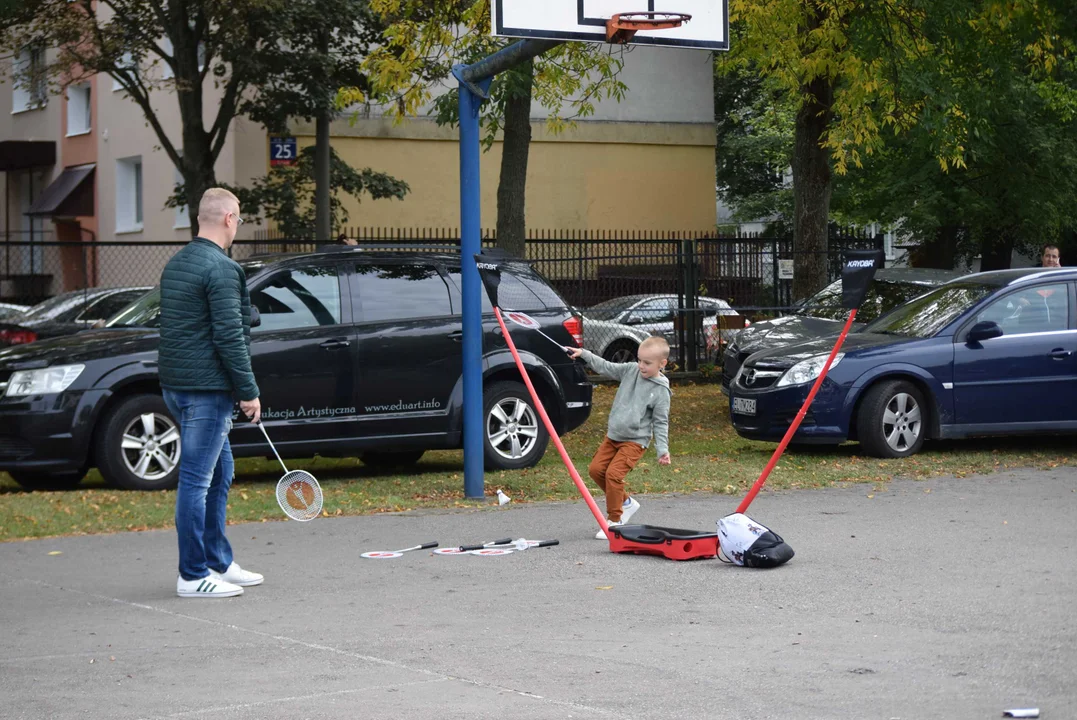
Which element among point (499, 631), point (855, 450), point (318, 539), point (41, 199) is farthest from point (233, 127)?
point (499, 631)

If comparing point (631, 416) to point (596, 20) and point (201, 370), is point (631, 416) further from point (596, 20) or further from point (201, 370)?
point (596, 20)

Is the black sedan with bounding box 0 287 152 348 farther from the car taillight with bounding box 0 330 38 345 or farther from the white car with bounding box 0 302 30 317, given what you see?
the white car with bounding box 0 302 30 317

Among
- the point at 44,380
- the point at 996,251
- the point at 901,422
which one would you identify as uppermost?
the point at 996,251

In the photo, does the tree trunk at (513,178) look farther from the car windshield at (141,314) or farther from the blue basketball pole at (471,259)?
the blue basketball pole at (471,259)

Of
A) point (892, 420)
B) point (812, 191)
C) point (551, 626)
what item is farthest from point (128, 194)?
point (551, 626)

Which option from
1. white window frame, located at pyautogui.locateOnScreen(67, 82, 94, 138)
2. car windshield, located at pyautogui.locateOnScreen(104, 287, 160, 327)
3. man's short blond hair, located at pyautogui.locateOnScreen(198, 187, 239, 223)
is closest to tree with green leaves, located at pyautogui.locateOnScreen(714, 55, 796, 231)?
white window frame, located at pyautogui.locateOnScreen(67, 82, 94, 138)

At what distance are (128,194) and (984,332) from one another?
28.5 metres

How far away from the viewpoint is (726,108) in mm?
47375

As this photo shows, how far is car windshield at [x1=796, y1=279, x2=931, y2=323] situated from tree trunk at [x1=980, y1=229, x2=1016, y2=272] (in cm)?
1597

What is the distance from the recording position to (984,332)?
42.9ft

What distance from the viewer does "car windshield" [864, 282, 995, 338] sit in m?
13.5

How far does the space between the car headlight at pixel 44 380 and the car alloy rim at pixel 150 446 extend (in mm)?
543

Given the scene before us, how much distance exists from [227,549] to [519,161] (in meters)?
12.1

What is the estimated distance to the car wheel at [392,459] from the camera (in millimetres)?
13027
